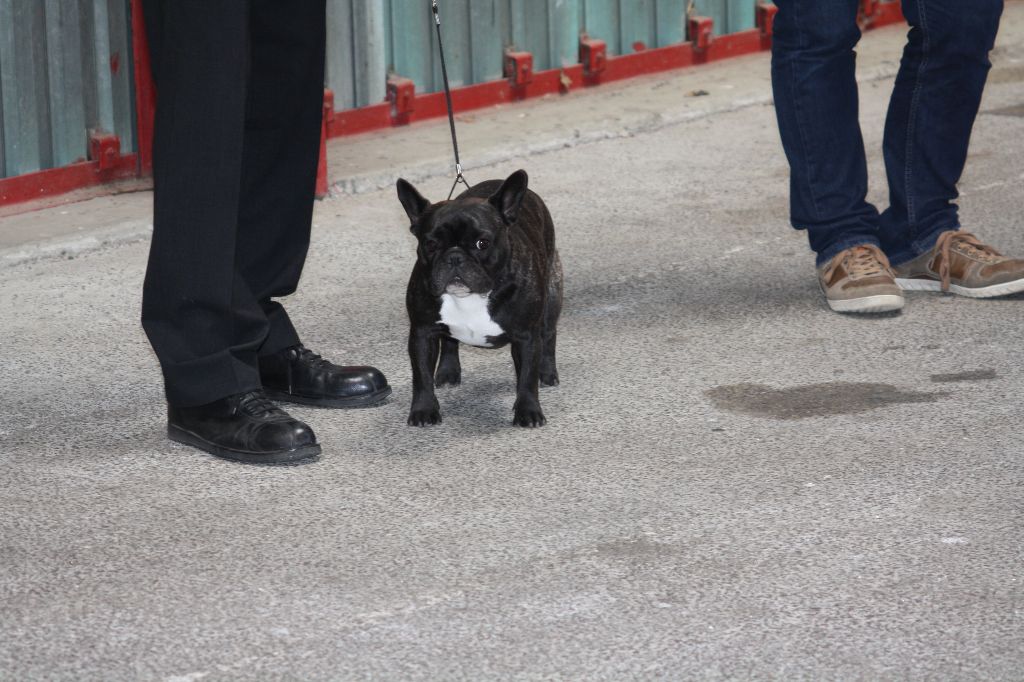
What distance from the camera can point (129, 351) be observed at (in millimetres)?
4777

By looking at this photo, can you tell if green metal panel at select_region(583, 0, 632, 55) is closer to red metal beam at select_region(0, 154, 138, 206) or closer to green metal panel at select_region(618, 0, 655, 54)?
green metal panel at select_region(618, 0, 655, 54)

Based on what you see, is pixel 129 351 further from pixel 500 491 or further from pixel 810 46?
pixel 810 46

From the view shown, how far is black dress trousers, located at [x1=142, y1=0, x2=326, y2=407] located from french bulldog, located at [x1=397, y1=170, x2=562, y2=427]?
0.40 meters

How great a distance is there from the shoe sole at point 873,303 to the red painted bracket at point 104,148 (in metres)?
3.17

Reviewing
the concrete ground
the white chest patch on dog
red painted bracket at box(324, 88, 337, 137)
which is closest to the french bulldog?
the white chest patch on dog

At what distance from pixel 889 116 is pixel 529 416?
1962 millimetres

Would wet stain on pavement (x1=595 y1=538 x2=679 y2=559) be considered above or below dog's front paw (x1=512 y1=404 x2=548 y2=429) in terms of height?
below

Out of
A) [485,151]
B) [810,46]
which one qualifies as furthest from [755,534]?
[485,151]

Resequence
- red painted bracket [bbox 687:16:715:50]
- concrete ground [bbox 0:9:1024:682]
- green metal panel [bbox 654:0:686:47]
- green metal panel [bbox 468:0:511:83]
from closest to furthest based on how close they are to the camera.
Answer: concrete ground [bbox 0:9:1024:682], green metal panel [bbox 468:0:511:83], green metal panel [bbox 654:0:686:47], red painted bracket [bbox 687:16:715:50]

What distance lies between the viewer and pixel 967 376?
4344 millimetres

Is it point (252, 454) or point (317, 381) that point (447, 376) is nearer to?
point (317, 381)

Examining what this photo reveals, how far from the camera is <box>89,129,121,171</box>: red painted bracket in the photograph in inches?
259

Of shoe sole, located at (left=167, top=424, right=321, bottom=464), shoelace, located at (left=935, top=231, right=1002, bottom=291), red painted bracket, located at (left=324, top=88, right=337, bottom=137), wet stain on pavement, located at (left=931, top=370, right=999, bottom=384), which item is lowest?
shoe sole, located at (left=167, top=424, right=321, bottom=464)

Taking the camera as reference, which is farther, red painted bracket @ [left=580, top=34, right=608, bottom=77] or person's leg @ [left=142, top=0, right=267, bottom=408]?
red painted bracket @ [left=580, top=34, right=608, bottom=77]
